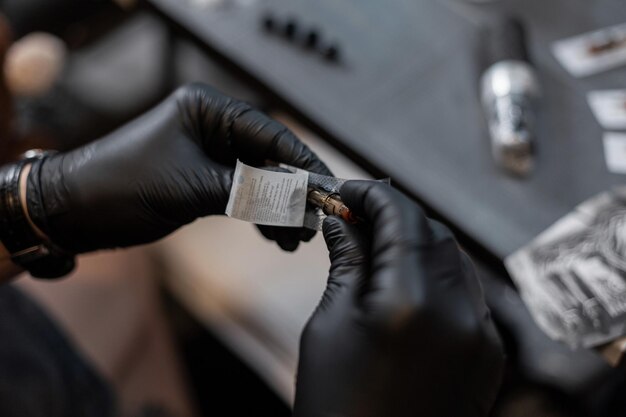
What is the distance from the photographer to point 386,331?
54 cm

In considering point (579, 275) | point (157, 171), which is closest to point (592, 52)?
point (579, 275)

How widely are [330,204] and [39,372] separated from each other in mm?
604

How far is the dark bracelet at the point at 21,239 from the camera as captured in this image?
2.53ft

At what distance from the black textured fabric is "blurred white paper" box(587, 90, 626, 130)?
950 mm

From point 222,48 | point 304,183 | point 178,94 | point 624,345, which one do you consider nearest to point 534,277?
point 624,345

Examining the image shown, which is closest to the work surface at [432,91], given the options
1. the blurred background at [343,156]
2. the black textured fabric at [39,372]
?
the blurred background at [343,156]

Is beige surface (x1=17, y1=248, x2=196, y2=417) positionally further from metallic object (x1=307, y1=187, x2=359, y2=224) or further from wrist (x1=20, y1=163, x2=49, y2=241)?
metallic object (x1=307, y1=187, x2=359, y2=224)

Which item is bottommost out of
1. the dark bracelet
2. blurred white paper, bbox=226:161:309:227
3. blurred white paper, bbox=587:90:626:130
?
the dark bracelet

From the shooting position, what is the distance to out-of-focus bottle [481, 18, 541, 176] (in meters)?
0.94

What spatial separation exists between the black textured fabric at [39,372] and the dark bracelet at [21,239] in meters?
0.20

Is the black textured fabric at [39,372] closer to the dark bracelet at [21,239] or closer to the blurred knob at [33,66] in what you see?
the dark bracelet at [21,239]

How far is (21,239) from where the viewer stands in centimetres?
78

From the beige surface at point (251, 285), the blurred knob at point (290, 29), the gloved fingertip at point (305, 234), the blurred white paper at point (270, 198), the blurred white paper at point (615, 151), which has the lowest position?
the beige surface at point (251, 285)

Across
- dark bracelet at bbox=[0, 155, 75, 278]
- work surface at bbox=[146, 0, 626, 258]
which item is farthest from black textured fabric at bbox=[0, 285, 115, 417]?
work surface at bbox=[146, 0, 626, 258]
